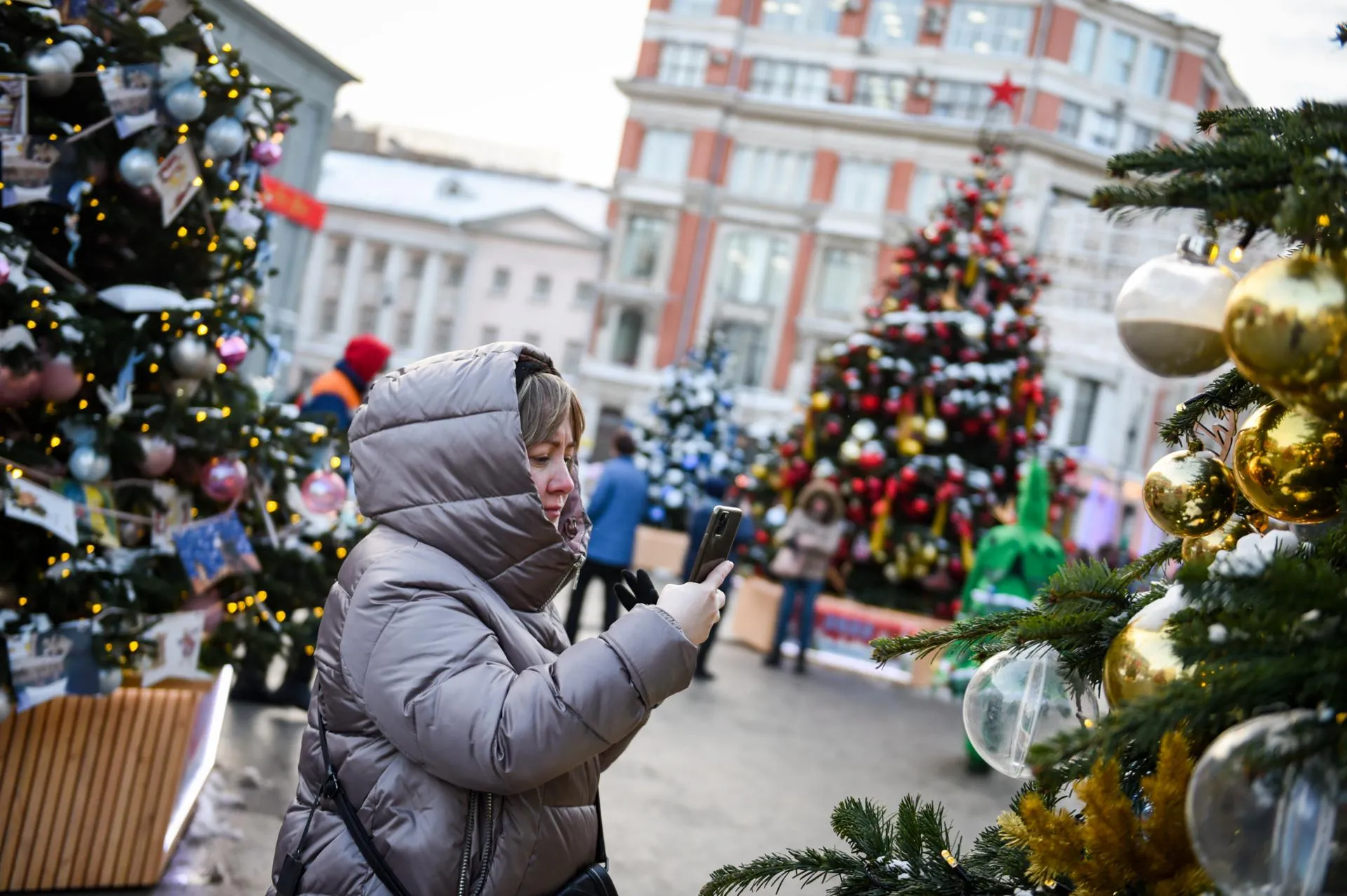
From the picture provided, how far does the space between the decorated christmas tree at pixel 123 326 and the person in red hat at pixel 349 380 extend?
2292mm

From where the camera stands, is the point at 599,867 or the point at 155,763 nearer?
the point at 599,867

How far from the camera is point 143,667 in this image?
4.30 m

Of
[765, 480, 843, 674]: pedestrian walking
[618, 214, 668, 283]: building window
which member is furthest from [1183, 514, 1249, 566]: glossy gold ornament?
[618, 214, 668, 283]: building window

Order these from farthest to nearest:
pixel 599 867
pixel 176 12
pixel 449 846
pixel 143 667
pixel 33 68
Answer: pixel 176 12, pixel 143 667, pixel 33 68, pixel 599 867, pixel 449 846

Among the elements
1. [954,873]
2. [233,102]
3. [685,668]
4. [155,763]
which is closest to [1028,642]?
[954,873]

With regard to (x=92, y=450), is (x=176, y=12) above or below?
above

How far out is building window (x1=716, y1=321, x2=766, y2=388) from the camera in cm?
4231

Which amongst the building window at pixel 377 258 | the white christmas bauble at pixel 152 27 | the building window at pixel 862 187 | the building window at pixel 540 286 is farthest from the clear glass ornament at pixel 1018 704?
the building window at pixel 377 258

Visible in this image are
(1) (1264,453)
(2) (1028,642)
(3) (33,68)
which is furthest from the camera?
(3) (33,68)

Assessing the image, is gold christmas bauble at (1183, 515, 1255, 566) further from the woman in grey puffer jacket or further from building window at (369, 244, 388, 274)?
building window at (369, 244, 388, 274)

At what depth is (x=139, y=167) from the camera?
4.23 metres

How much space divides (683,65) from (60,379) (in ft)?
133

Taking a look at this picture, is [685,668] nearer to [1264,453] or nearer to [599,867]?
[599,867]

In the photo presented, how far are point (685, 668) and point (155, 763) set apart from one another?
9.81ft
